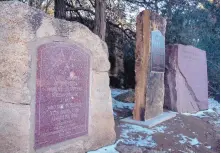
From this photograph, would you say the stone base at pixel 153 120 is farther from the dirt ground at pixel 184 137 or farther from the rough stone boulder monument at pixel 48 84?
the rough stone boulder monument at pixel 48 84

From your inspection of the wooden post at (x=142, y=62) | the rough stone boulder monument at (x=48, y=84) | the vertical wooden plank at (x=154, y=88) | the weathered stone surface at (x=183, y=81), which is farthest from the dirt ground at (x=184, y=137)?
the rough stone boulder monument at (x=48, y=84)

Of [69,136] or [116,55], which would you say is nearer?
[69,136]

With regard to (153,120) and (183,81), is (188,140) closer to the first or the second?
(153,120)

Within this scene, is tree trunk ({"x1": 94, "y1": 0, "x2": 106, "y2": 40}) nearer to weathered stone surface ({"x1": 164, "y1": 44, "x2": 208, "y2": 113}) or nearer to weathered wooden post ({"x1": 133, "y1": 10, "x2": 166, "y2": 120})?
weathered wooden post ({"x1": 133, "y1": 10, "x2": 166, "y2": 120})

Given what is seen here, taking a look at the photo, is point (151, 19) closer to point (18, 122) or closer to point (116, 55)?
point (18, 122)

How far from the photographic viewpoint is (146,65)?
4.61m

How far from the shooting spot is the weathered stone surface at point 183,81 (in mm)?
5625

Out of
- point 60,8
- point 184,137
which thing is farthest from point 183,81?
point 60,8

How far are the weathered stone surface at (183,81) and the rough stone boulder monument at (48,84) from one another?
2.77 m

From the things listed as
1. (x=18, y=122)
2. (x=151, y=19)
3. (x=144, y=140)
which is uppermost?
(x=151, y=19)

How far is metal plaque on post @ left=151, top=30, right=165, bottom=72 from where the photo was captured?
4715mm

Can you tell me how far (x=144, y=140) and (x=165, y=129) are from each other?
72cm

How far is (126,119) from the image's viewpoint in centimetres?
470

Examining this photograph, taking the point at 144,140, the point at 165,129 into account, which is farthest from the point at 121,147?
the point at 165,129
